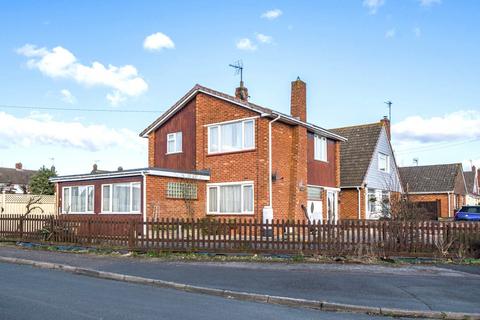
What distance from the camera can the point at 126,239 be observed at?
→ 1639 centimetres

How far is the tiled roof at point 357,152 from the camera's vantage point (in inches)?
1204

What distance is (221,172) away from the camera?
23.2m

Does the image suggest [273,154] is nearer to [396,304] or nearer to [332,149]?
[332,149]

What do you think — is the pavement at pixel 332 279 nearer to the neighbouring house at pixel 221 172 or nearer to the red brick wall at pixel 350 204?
the neighbouring house at pixel 221 172

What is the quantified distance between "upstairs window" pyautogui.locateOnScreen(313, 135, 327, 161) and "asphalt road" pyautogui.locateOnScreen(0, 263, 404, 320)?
16.6 metres

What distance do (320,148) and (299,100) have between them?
112 inches

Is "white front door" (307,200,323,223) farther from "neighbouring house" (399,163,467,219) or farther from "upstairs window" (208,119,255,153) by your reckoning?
"neighbouring house" (399,163,467,219)

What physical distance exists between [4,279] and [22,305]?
11.8 ft

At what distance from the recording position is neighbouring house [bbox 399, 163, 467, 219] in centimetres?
4416

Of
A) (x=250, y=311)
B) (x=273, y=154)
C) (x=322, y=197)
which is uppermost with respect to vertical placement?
(x=273, y=154)

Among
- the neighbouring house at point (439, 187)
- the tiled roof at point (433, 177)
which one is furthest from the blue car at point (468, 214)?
the tiled roof at point (433, 177)

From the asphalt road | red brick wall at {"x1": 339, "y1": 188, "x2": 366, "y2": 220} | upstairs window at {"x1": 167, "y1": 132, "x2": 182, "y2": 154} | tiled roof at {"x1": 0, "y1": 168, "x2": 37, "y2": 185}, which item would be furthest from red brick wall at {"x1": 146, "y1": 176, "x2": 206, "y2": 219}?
tiled roof at {"x1": 0, "y1": 168, "x2": 37, "y2": 185}

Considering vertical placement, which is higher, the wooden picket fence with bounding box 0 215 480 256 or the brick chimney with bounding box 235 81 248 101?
the brick chimney with bounding box 235 81 248 101

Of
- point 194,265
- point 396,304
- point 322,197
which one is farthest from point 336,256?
point 322,197
